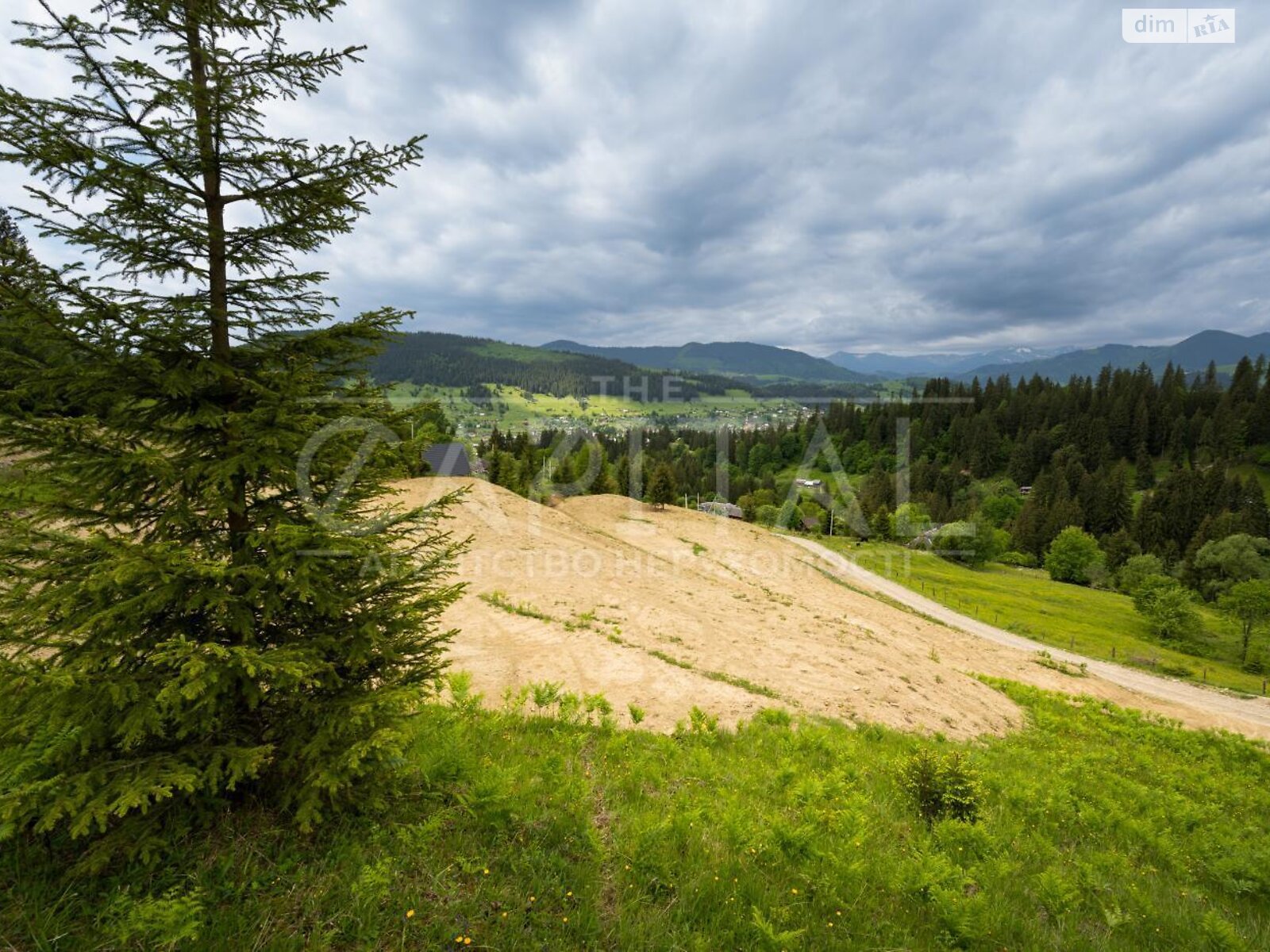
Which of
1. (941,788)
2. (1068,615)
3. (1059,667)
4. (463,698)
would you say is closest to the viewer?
(941,788)

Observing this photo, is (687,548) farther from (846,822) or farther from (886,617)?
(846,822)

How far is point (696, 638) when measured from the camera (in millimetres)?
19375

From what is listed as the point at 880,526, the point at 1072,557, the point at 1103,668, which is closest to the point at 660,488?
the point at 1103,668

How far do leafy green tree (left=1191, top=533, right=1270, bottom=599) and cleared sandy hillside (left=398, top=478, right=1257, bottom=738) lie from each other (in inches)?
2782

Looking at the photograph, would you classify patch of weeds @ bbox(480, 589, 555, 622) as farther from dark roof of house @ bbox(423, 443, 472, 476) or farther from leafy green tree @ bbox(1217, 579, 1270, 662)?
leafy green tree @ bbox(1217, 579, 1270, 662)

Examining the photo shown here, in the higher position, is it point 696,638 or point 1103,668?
point 696,638

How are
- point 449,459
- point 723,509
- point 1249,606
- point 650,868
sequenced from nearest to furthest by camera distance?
point 650,868 → point 1249,606 → point 449,459 → point 723,509

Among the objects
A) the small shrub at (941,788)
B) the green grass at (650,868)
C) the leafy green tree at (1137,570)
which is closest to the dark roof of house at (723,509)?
the leafy green tree at (1137,570)

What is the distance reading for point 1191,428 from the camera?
127 m

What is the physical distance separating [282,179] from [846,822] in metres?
10.7

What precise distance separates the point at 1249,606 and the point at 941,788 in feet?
245

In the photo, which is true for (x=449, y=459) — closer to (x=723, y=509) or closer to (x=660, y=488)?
(x=660, y=488)

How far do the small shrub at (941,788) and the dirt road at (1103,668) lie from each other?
34.0m

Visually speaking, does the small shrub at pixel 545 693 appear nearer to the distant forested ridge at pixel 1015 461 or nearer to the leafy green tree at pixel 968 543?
the distant forested ridge at pixel 1015 461
